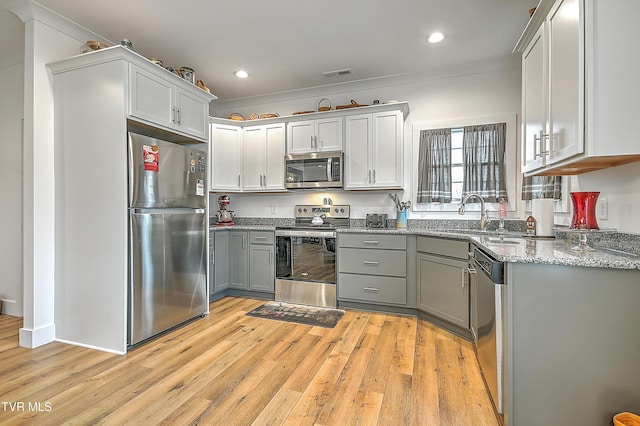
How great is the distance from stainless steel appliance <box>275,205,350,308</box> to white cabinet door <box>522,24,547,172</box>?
1.95 meters

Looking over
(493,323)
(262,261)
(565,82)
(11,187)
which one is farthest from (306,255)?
(11,187)

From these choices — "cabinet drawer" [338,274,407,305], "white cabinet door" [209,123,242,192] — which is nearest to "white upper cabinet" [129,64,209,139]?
"white cabinet door" [209,123,242,192]

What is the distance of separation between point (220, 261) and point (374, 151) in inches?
90.8

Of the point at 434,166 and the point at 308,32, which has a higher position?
the point at 308,32

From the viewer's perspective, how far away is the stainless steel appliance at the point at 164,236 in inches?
93.3

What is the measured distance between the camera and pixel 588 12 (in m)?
1.39

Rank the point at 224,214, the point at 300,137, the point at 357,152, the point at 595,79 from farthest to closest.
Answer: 1. the point at 224,214
2. the point at 300,137
3. the point at 357,152
4. the point at 595,79

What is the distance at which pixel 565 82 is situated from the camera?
158 cm

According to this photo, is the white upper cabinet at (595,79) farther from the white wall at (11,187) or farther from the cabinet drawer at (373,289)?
the white wall at (11,187)

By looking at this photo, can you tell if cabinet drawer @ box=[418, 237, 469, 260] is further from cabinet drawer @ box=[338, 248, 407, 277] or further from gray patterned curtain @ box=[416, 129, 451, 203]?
gray patterned curtain @ box=[416, 129, 451, 203]

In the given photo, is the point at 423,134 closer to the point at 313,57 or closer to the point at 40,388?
the point at 313,57

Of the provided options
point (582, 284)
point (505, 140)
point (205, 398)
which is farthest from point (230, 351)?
point (505, 140)

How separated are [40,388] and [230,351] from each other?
3.74ft

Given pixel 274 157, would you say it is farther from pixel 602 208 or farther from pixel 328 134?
pixel 602 208
